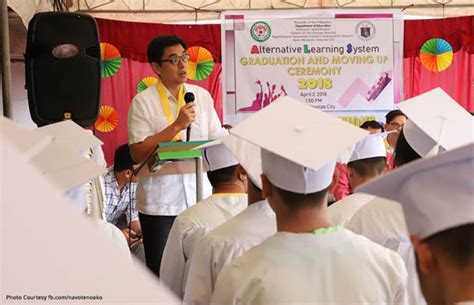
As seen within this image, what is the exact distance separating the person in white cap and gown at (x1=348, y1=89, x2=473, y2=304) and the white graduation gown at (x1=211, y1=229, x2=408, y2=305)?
611 mm

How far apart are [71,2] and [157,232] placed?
3.80m

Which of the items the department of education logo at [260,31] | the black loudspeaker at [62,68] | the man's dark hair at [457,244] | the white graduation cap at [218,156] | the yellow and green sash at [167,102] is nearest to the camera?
the man's dark hair at [457,244]

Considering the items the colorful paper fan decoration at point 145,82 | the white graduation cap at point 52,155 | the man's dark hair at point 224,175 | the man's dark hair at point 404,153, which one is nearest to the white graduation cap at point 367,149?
the man's dark hair at point 404,153

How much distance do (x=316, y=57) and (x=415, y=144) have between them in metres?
4.78

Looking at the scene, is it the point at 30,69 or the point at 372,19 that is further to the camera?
the point at 372,19

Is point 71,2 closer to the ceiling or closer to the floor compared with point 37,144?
closer to the ceiling

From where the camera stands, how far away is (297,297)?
1514 mm

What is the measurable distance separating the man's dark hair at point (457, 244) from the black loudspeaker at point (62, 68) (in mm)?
3576

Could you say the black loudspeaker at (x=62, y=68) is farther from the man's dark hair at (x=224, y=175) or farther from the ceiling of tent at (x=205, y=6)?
the ceiling of tent at (x=205, y=6)

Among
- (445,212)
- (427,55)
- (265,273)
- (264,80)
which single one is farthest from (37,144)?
(427,55)

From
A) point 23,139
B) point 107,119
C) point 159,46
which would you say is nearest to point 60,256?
point 23,139

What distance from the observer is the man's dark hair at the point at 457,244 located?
96 centimetres

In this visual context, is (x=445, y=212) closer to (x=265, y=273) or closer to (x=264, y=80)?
(x=265, y=273)

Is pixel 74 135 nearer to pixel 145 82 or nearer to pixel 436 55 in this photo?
pixel 145 82
